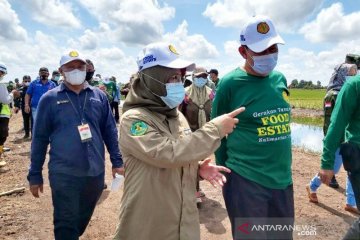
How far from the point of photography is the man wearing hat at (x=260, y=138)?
2.88 m

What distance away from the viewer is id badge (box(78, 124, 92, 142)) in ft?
11.3

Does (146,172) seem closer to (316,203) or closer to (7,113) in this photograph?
(316,203)

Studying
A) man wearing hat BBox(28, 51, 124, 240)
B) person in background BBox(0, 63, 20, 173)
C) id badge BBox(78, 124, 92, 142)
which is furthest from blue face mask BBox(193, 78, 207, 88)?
person in background BBox(0, 63, 20, 173)

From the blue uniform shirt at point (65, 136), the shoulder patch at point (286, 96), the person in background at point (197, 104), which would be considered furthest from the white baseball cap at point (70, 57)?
the person in background at point (197, 104)

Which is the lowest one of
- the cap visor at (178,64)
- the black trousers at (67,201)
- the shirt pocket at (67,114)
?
the black trousers at (67,201)

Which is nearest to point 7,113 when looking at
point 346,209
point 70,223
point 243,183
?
point 70,223

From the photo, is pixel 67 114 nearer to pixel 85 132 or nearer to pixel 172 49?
pixel 85 132

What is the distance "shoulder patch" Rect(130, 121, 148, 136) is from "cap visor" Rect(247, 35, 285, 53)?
1250 mm

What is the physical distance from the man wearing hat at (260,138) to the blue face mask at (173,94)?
2.58 ft

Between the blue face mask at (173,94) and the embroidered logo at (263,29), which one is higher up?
the embroidered logo at (263,29)

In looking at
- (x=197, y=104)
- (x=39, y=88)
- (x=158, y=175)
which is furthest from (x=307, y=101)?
(x=158, y=175)

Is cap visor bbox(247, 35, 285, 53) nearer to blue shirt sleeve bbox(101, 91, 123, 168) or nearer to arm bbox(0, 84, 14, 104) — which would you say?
blue shirt sleeve bbox(101, 91, 123, 168)

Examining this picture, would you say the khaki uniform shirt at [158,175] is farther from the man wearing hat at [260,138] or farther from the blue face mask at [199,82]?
the blue face mask at [199,82]

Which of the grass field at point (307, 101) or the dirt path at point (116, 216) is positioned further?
the grass field at point (307, 101)
